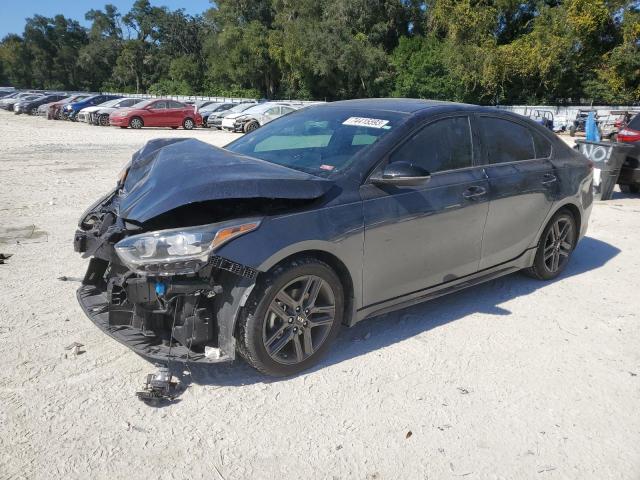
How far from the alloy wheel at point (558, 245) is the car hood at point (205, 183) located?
2.86 metres

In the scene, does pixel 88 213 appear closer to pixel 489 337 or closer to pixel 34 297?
pixel 34 297

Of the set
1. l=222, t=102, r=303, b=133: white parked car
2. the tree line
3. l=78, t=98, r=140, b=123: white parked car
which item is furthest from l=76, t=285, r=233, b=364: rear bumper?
the tree line

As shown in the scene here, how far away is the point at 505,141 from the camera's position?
480cm

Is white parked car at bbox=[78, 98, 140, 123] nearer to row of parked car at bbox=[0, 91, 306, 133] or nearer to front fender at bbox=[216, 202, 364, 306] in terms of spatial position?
row of parked car at bbox=[0, 91, 306, 133]

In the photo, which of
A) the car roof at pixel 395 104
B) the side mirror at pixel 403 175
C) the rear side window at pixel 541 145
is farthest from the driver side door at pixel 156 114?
the side mirror at pixel 403 175

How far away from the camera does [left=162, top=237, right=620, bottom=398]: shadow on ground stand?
Answer: 352cm

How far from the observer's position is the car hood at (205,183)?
122 inches

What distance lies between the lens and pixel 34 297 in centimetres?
455

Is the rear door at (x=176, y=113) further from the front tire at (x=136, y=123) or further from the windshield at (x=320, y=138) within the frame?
the windshield at (x=320, y=138)

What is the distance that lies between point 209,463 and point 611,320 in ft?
11.8

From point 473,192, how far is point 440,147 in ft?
1.46

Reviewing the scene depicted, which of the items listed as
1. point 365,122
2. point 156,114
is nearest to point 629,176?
point 365,122

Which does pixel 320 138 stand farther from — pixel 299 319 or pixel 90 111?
pixel 90 111

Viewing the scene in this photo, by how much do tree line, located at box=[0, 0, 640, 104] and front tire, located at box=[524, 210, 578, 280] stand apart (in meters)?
36.5
